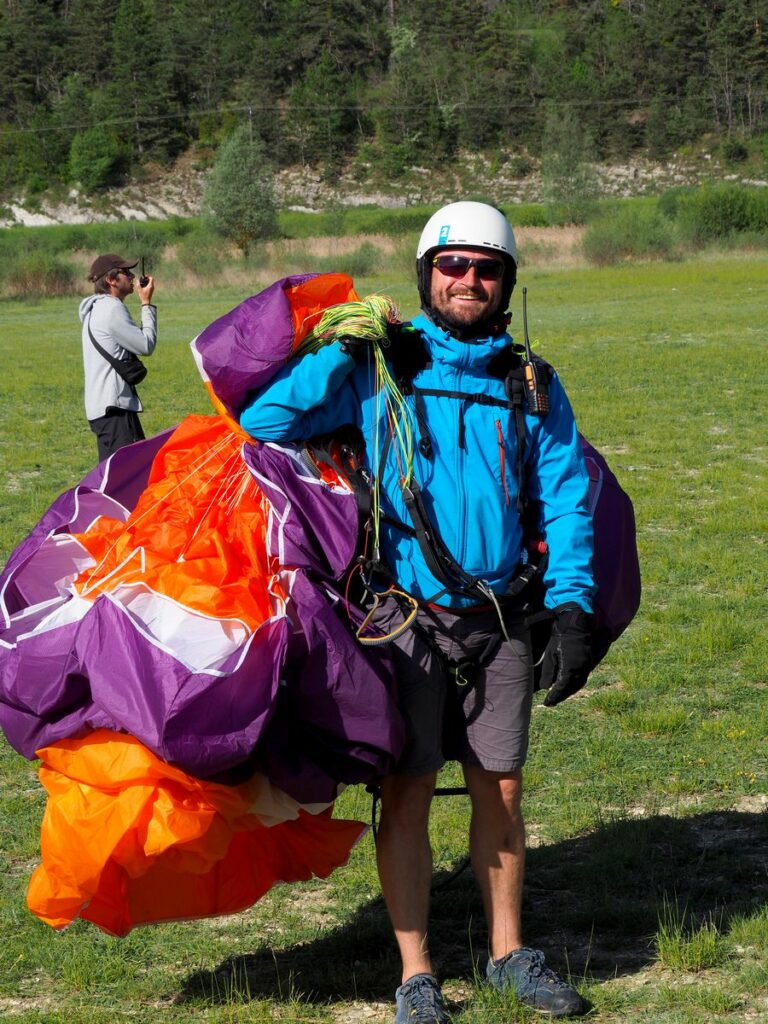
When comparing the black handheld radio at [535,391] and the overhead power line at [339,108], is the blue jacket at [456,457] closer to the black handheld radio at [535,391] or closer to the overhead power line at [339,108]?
the black handheld radio at [535,391]

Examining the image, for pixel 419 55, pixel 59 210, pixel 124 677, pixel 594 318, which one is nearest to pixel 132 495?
pixel 124 677

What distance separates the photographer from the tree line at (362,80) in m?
106

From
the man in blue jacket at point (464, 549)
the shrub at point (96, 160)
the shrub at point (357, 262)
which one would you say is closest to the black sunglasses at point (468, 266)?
the man in blue jacket at point (464, 549)

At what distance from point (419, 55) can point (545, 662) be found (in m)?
136

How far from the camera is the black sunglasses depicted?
333 centimetres

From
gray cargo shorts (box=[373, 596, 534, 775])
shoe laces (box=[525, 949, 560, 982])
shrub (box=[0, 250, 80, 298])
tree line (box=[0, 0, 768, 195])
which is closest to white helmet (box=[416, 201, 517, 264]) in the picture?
gray cargo shorts (box=[373, 596, 534, 775])

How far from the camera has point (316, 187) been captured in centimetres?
10356

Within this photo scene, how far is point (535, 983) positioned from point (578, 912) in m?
0.68

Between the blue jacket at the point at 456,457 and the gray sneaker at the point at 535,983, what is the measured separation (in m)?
0.95

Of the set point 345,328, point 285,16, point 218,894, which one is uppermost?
point 285,16

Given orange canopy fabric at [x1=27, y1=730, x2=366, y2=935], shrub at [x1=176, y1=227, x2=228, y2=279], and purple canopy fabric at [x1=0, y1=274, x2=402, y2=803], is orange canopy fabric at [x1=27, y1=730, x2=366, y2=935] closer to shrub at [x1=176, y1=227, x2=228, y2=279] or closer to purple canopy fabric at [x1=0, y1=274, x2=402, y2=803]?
purple canopy fabric at [x1=0, y1=274, x2=402, y2=803]

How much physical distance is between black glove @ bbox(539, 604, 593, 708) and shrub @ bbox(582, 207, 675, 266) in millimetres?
37244

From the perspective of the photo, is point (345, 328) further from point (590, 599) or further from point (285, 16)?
point (285, 16)

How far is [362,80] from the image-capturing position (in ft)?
414
